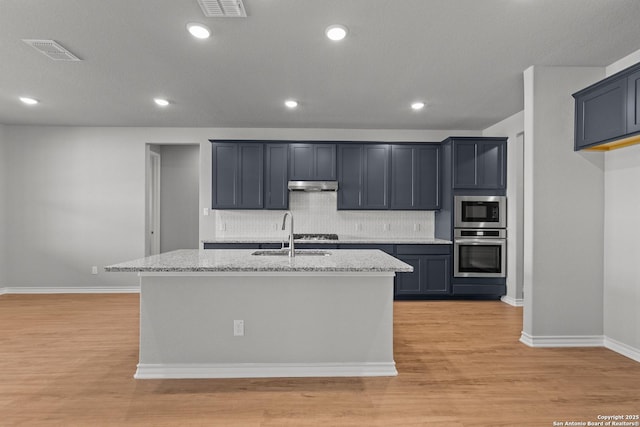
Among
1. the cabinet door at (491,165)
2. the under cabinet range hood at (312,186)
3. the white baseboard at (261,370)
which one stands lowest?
the white baseboard at (261,370)

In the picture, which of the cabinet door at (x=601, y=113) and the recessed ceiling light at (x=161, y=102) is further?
the recessed ceiling light at (x=161, y=102)

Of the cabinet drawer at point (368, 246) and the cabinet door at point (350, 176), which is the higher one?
the cabinet door at point (350, 176)

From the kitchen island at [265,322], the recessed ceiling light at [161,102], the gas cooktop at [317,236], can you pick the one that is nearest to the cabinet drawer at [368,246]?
the gas cooktop at [317,236]

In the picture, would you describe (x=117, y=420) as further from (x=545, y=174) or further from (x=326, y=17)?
(x=545, y=174)

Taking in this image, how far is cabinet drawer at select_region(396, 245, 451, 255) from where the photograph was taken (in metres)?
5.23

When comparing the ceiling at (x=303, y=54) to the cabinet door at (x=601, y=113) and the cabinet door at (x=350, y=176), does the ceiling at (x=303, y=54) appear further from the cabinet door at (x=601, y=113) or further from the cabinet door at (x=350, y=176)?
the cabinet door at (x=350, y=176)

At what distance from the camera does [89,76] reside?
357 centimetres

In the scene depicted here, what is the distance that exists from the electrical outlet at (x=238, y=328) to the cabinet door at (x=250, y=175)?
2.96m

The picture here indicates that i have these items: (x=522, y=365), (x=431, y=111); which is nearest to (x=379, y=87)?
(x=431, y=111)

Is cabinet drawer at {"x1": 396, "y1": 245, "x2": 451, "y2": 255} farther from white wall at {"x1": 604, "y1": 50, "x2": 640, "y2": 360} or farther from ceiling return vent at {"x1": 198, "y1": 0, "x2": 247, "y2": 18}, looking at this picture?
ceiling return vent at {"x1": 198, "y1": 0, "x2": 247, "y2": 18}

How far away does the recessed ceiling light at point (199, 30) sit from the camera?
101 inches

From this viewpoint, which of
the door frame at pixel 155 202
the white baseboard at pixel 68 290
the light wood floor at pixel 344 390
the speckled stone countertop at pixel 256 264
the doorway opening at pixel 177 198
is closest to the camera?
the light wood floor at pixel 344 390

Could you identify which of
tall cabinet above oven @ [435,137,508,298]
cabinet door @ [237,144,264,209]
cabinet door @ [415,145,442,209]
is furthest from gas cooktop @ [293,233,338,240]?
tall cabinet above oven @ [435,137,508,298]

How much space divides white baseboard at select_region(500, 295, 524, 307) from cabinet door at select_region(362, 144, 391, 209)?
2167 millimetres
